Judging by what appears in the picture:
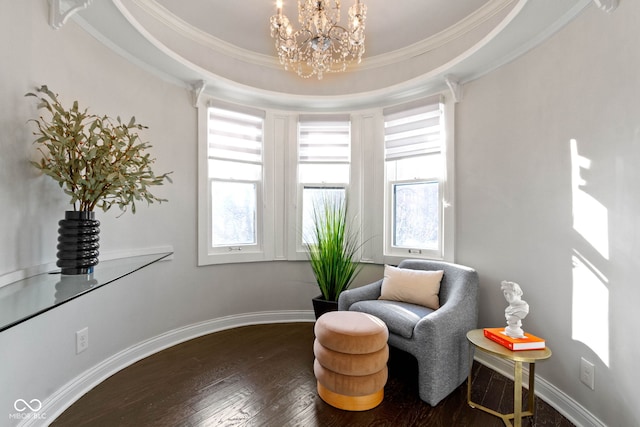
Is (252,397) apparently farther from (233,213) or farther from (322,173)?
(322,173)

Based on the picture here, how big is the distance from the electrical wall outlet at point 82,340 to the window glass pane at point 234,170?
1.64 metres

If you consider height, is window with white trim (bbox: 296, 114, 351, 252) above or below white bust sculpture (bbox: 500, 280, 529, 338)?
above

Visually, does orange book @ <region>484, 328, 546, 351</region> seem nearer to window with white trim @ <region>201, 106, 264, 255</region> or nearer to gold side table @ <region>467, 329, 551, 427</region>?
gold side table @ <region>467, 329, 551, 427</region>

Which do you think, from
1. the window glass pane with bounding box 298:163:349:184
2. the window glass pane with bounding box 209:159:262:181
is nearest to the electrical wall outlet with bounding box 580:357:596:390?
the window glass pane with bounding box 298:163:349:184

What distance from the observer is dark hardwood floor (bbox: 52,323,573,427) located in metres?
1.78

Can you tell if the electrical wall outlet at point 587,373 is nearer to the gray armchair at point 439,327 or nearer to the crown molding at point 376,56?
the gray armchair at point 439,327

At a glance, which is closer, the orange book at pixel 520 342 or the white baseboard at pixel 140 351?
the orange book at pixel 520 342

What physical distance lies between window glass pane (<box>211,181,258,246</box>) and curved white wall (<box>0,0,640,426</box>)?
266 mm

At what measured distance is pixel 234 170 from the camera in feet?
10.7

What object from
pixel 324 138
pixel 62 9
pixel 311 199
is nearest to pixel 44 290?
pixel 62 9

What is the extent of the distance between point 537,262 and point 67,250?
2839mm

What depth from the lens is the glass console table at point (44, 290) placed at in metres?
1.03

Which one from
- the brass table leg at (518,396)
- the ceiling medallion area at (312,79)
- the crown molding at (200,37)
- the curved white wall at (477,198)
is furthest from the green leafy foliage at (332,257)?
the crown molding at (200,37)

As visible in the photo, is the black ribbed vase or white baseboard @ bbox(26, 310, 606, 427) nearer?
the black ribbed vase
